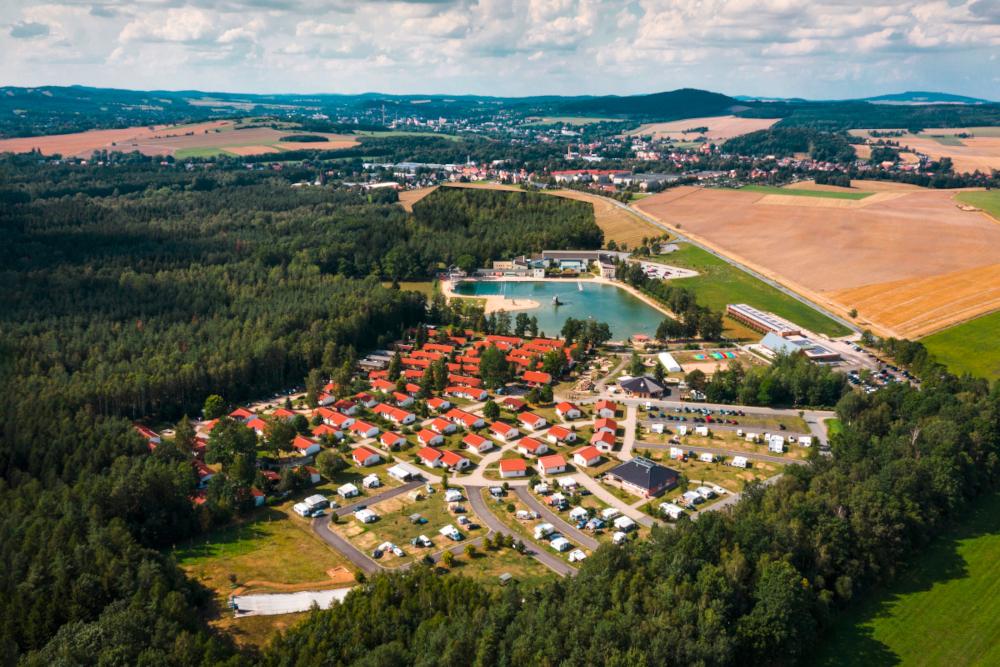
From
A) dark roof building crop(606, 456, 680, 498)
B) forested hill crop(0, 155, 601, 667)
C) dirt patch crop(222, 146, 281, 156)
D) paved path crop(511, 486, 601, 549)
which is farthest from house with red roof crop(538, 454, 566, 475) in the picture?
dirt patch crop(222, 146, 281, 156)

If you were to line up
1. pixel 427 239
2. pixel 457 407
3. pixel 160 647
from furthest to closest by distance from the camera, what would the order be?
pixel 427 239 → pixel 457 407 → pixel 160 647

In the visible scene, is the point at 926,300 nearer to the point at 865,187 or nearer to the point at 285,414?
the point at 285,414

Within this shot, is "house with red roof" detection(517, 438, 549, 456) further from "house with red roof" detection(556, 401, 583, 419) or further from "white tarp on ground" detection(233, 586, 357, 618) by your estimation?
"white tarp on ground" detection(233, 586, 357, 618)

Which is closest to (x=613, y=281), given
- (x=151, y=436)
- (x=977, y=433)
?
(x=977, y=433)

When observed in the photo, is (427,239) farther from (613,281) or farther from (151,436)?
(151,436)

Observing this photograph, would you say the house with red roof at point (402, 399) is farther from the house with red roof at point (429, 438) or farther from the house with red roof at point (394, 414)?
the house with red roof at point (429, 438)

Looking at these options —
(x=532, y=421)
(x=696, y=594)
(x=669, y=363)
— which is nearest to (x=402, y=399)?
(x=532, y=421)
